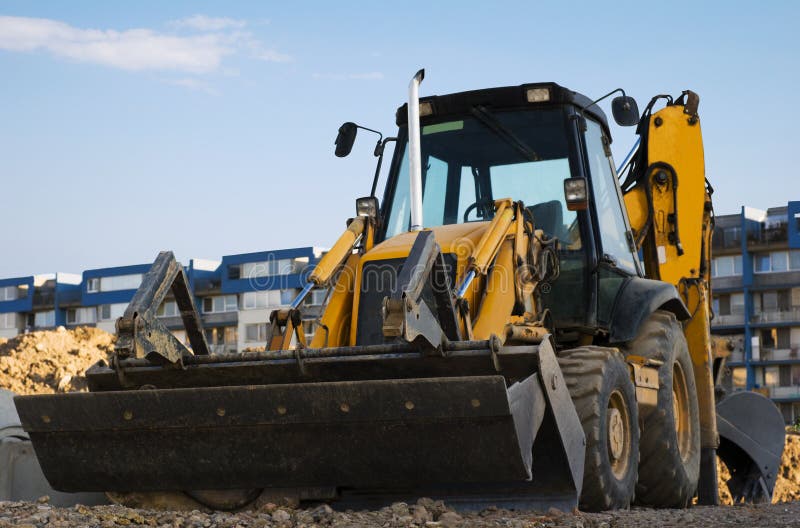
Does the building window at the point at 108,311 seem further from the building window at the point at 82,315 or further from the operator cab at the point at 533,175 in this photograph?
the operator cab at the point at 533,175

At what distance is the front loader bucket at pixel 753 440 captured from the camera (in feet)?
36.9

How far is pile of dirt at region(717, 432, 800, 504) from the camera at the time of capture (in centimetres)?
1440

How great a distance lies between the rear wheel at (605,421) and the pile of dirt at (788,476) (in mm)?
7034

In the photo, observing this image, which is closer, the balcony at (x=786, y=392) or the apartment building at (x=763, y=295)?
the balcony at (x=786, y=392)

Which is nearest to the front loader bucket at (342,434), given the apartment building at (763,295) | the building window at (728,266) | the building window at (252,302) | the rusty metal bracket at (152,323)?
the rusty metal bracket at (152,323)

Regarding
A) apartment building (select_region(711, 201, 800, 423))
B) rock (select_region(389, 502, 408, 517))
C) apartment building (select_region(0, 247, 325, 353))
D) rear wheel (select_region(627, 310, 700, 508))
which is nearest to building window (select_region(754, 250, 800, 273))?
apartment building (select_region(711, 201, 800, 423))

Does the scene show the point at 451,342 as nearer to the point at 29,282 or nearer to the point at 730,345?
the point at 730,345

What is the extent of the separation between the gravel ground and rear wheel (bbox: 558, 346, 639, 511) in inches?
14.6

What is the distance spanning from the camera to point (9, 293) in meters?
96.8

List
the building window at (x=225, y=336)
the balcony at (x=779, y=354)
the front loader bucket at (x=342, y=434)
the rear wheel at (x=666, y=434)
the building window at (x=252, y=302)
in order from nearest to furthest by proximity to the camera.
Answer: the front loader bucket at (x=342, y=434)
the rear wheel at (x=666, y=434)
the balcony at (x=779, y=354)
the building window at (x=252, y=302)
the building window at (x=225, y=336)

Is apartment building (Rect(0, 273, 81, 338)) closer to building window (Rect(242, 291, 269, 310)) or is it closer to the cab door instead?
building window (Rect(242, 291, 269, 310))

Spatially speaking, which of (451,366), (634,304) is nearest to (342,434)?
(451,366)

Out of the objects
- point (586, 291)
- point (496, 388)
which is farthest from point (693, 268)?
point (496, 388)

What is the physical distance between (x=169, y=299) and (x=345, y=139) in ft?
234
